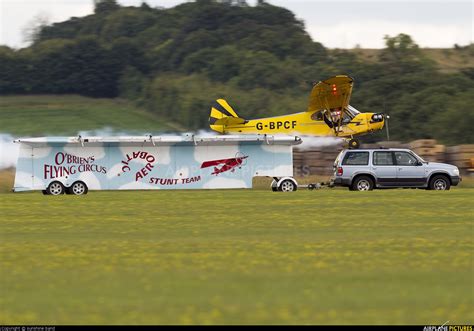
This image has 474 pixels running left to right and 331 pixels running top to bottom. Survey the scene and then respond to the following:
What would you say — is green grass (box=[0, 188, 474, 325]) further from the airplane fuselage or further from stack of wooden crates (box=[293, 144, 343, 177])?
stack of wooden crates (box=[293, 144, 343, 177])

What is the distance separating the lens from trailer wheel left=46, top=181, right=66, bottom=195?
99.3ft

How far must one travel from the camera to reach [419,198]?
2555 centimetres

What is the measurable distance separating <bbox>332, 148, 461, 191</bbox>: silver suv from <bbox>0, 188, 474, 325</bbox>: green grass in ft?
27.3

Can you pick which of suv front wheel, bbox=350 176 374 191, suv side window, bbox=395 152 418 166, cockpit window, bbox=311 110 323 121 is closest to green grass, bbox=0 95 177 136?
cockpit window, bbox=311 110 323 121

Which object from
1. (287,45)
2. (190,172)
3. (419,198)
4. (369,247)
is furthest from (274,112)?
(369,247)

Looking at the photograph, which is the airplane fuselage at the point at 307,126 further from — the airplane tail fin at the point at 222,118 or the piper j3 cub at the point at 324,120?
the airplane tail fin at the point at 222,118

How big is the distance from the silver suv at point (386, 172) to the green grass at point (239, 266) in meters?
8.32

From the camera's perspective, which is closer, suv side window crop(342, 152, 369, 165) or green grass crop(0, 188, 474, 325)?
green grass crop(0, 188, 474, 325)

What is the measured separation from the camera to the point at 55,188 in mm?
30328

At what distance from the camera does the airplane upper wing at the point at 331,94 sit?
3703 cm

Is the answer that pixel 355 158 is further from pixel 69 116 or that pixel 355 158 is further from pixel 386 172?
pixel 69 116

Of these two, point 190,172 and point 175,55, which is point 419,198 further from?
point 175,55

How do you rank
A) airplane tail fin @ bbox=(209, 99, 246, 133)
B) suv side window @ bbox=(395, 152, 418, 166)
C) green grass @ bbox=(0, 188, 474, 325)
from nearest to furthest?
green grass @ bbox=(0, 188, 474, 325) → suv side window @ bbox=(395, 152, 418, 166) → airplane tail fin @ bbox=(209, 99, 246, 133)

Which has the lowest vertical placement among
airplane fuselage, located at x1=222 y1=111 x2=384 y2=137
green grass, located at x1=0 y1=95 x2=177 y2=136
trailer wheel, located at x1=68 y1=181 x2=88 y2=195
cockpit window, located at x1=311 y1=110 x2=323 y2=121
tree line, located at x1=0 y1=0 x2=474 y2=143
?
trailer wheel, located at x1=68 y1=181 x2=88 y2=195
